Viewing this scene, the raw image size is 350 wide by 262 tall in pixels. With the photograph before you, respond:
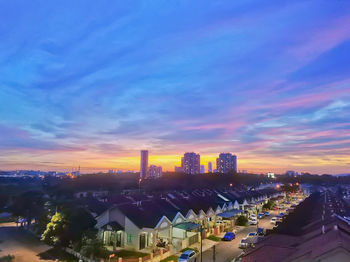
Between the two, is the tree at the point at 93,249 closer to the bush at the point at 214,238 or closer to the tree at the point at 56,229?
the tree at the point at 56,229

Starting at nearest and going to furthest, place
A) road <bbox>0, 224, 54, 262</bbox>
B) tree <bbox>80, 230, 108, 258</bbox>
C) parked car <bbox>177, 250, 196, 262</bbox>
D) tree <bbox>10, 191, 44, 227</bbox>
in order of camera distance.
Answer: tree <bbox>80, 230, 108, 258</bbox> < parked car <bbox>177, 250, 196, 262</bbox> < road <bbox>0, 224, 54, 262</bbox> < tree <bbox>10, 191, 44, 227</bbox>

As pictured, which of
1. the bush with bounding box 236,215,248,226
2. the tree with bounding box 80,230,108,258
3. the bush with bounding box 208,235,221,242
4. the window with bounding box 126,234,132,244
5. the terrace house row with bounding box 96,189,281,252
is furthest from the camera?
the bush with bounding box 236,215,248,226

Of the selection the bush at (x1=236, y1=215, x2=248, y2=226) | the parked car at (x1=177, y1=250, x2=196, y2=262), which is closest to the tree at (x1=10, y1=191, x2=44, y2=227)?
the parked car at (x1=177, y1=250, x2=196, y2=262)

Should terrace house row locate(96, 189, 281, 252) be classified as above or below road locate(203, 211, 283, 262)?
above

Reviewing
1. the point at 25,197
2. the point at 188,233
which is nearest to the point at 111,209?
the point at 188,233

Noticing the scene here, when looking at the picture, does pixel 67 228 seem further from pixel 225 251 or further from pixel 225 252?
pixel 225 251

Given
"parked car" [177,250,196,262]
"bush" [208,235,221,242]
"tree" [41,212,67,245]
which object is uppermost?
"tree" [41,212,67,245]

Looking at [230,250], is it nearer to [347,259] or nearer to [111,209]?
[111,209]

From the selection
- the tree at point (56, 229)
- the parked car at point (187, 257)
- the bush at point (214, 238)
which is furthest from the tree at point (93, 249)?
the bush at point (214, 238)

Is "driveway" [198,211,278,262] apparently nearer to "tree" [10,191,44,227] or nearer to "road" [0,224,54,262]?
"road" [0,224,54,262]
